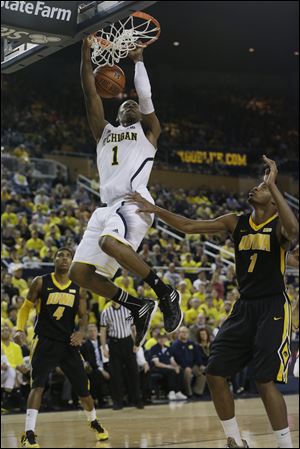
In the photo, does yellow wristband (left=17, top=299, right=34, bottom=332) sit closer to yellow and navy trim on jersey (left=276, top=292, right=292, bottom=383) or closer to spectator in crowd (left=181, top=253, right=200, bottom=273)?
yellow and navy trim on jersey (left=276, top=292, right=292, bottom=383)

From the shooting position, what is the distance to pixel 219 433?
11953 millimetres

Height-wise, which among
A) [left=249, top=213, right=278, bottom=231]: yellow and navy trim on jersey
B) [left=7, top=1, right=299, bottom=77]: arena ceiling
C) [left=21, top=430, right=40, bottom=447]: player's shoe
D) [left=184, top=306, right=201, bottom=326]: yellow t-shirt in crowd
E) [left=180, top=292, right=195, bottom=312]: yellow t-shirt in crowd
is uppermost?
[left=7, top=1, right=299, bottom=77]: arena ceiling

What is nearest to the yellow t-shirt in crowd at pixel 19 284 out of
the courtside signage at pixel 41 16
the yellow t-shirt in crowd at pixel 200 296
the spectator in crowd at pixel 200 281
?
the yellow t-shirt in crowd at pixel 200 296

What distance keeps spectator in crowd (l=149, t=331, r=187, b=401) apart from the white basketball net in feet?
34.1

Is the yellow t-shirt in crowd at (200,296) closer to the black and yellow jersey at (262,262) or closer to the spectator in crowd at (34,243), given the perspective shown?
the spectator in crowd at (34,243)

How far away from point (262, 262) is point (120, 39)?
7.25ft

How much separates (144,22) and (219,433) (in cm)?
667

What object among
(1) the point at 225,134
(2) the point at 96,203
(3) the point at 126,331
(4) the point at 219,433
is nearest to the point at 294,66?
(1) the point at 225,134

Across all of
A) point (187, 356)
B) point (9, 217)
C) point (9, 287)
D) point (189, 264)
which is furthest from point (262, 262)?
point (189, 264)

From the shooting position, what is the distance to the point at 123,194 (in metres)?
7.24

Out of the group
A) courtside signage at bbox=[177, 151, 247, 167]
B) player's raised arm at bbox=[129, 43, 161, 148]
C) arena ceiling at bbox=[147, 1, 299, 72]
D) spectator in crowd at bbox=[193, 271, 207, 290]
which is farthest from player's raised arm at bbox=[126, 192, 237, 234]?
courtside signage at bbox=[177, 151, 247, 167]

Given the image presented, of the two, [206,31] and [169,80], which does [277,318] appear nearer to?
[206,31]

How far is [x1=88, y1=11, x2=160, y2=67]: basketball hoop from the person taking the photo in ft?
23.4

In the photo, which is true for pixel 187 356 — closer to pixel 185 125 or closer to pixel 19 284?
pixel 19 284
